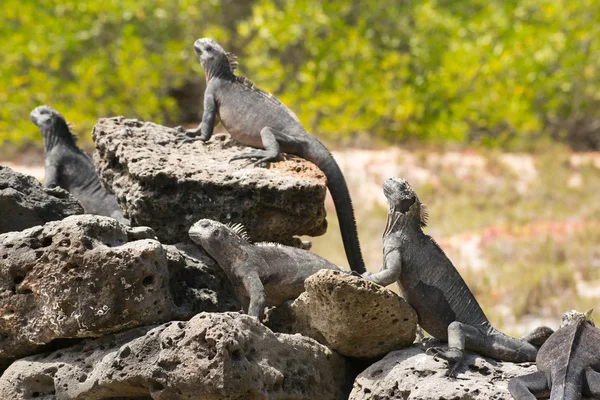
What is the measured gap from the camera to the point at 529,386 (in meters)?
4.21

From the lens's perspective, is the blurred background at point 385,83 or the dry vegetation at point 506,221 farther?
the blurred background at point 385,83

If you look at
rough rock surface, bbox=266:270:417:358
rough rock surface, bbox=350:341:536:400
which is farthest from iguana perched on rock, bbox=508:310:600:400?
rough rock surface, bbox=266:270:417:358

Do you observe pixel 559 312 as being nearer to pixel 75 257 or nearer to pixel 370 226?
pixel 370 226

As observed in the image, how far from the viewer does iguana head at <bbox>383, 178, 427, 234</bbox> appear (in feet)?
16.5

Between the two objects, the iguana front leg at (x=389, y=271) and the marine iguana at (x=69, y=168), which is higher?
the marine iguana at (x=69, y=168)

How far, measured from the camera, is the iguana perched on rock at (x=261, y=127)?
607 centimetres

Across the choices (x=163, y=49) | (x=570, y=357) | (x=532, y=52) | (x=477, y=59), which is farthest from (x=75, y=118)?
(x=570, y=357)

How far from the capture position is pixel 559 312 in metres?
10.9

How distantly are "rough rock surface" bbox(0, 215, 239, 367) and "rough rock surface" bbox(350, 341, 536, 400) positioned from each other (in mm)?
1116

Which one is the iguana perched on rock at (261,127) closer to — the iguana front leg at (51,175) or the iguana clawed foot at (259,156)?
the iguana clawed foot at (259,156)

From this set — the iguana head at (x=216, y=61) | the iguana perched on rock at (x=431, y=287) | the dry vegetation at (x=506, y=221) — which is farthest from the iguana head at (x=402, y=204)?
the dry vegetation at (x=506, y=221)

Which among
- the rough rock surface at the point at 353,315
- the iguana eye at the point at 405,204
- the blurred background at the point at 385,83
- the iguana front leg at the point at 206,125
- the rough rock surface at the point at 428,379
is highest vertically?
the blurred background at the point at 385,83

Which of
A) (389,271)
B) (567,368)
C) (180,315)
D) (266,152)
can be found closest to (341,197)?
(266,152)

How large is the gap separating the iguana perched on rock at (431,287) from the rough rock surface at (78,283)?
3.82ft
